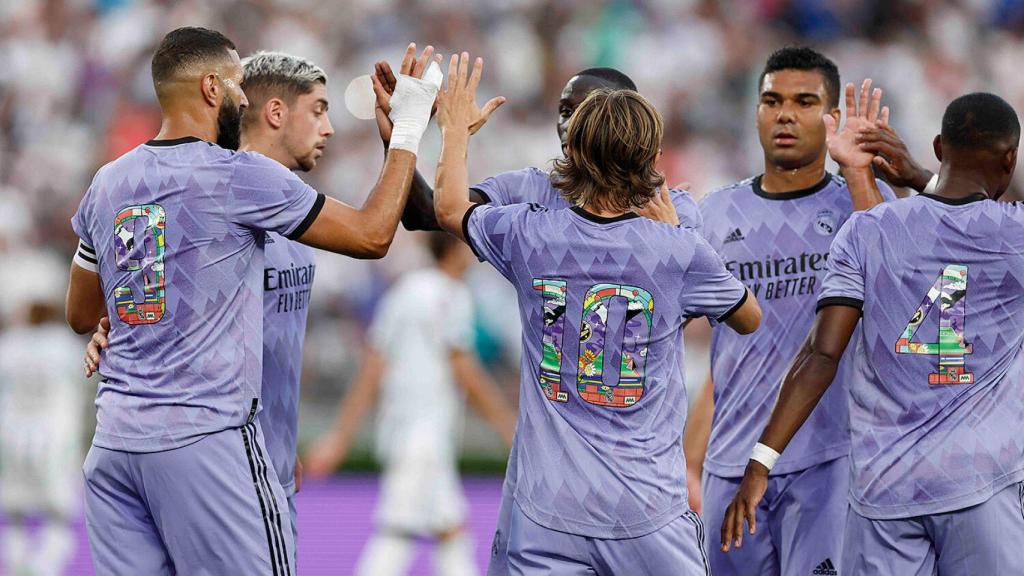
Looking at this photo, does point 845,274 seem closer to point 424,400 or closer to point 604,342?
point 604,342

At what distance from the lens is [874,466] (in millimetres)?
5012

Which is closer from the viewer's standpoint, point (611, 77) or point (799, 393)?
point (799, 393)

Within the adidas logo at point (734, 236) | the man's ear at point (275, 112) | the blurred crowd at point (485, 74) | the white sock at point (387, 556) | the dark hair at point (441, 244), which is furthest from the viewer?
the blurred crowd at point (485, 74)

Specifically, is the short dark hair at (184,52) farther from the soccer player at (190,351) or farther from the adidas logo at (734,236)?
the adidas logo at (734,236)

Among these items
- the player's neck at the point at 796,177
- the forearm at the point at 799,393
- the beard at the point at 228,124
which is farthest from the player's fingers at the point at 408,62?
the forearm at the point at 799,393

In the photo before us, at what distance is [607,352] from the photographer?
15.2 feet

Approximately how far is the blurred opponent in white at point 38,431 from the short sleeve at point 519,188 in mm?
6290

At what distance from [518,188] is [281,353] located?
1.18 m

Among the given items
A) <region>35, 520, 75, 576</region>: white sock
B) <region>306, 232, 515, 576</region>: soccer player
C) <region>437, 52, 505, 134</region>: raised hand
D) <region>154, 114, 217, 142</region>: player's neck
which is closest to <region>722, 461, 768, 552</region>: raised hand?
<region>437, 52, 505, 134</region>: raised hand

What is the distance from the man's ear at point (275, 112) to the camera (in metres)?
5.86

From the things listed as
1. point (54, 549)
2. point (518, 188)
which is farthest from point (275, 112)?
point (54, 549)

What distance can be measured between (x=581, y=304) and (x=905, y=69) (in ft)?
39.8

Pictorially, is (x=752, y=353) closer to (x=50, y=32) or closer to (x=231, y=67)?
(x=231, y=67)

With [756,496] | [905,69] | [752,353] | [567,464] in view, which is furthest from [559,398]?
[905,69]
